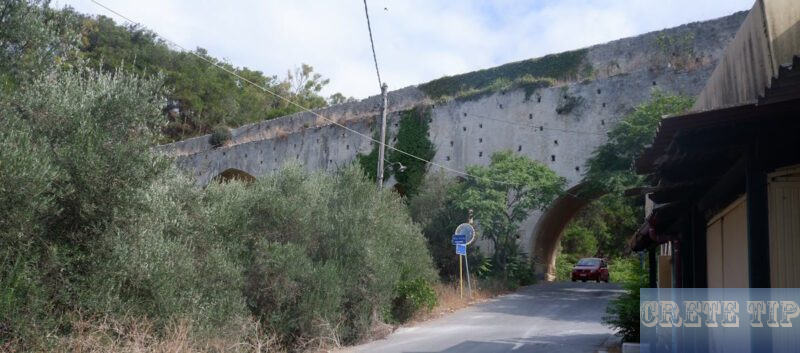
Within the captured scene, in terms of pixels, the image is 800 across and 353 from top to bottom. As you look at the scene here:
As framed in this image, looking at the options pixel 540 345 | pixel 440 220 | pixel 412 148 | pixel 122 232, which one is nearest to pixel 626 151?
pixel 440 220

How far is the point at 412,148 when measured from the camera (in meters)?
33.3

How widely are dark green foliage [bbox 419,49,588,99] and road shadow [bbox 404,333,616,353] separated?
57.6 ft

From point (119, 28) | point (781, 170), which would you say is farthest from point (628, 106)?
point (119, 28)

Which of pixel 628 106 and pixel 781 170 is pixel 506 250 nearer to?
pixel 628 106

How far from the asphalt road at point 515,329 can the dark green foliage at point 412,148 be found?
10.0 meters

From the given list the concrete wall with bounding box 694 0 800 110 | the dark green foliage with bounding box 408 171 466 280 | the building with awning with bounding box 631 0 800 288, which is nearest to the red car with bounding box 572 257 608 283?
the dark green foliage with bounding box 408 171 466 280

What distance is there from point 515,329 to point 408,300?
356 cm

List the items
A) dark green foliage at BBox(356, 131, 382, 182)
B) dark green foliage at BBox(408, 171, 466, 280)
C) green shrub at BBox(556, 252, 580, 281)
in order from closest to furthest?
dark green foliage at BBox(408, 171, 466, 280) < dark green foliage at BBox(356, 131, 382, 182) < green shrub at BBox(556, 252, 580, 281)

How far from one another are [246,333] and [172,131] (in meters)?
42.4

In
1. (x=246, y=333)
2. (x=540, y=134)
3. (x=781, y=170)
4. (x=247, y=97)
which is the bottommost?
(x=246, y=333)

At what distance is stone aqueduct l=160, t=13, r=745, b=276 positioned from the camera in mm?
27391

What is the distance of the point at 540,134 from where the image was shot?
3036cm

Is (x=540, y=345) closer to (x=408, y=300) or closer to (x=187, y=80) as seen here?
(x=408, y=300)

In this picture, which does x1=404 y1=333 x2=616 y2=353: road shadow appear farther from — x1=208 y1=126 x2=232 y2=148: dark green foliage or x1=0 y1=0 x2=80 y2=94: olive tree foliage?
x1=208 y1=126 x2=232 y2=148: dark green foliage
